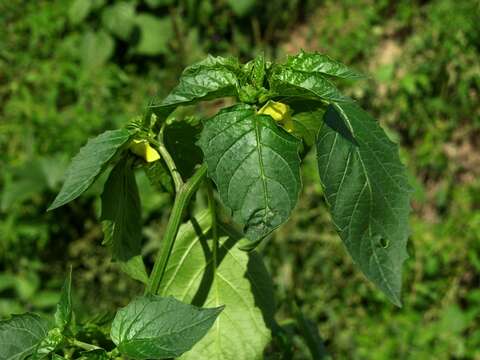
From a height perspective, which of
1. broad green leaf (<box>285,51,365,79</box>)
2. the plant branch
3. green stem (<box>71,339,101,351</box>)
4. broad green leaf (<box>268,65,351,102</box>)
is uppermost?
broad green leaf (<box>285,51,365,79</box>)

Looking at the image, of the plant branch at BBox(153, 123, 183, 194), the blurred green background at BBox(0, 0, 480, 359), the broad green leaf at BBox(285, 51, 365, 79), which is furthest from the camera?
the blurred green background at BBox(0, 0, 480, 359)

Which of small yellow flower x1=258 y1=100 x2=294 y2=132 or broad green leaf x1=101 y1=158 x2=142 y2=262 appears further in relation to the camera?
broad green leaf x1=101 y1=158 x2=142 y2=262

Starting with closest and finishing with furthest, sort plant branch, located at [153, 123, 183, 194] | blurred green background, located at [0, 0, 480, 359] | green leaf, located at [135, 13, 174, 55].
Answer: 1. plant branch, located at [153, 123, 183, 194]
2. blurred green background, located at [0, 0, 480, 359]
3. green leaf, located at [135, 13, 174, 55]

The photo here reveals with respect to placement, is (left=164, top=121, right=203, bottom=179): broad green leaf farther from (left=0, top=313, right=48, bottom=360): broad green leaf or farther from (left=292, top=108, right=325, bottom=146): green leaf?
(left=0, top=313, right=48, bottom=360): broad green leaf

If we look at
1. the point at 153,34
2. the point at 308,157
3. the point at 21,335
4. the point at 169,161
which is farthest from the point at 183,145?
the point at 153,34

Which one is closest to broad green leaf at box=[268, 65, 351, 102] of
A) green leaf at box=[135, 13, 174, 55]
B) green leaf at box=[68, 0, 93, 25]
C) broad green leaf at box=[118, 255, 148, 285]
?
broad green leaf at box=[118, 255, 148, 285]

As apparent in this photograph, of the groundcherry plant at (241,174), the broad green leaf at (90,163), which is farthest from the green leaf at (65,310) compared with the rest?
the broad green leaf at (90,163)
